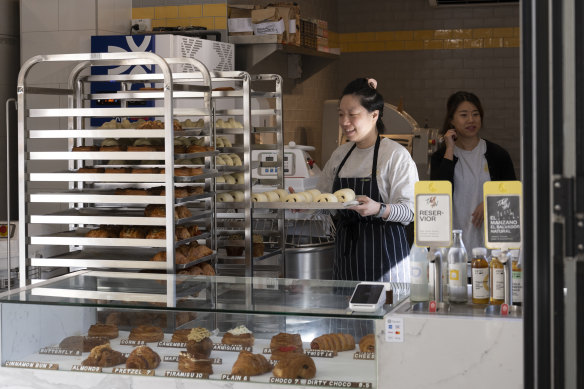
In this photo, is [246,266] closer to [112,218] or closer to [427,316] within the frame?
[112,218]

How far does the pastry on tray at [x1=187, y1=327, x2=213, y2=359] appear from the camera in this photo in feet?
7.98

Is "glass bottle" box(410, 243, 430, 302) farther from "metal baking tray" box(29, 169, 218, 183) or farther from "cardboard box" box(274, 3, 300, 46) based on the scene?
"cardboard box" box(274, 3, 300, 46)

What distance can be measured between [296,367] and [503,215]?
734mm

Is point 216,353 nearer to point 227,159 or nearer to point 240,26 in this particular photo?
point 227,159

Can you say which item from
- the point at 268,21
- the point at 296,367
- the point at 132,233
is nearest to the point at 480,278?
the point at 296,367

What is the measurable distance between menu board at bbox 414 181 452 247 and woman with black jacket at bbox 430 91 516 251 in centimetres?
186

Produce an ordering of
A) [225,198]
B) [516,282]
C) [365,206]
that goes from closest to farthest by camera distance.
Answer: [516,282], [365,206], [225,198]

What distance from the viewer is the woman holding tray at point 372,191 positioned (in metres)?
3.69

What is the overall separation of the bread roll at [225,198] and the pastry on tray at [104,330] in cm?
170

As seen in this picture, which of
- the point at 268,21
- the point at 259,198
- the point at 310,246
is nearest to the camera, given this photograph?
the point at 259,198

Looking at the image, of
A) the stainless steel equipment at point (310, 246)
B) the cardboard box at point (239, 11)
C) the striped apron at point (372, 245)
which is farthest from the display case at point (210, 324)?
the cardboard box at point (239, 11)

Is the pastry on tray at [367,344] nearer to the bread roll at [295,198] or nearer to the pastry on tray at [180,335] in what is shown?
the pastry on tray at [180,335]

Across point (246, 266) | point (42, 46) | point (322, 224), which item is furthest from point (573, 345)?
point (42, 46)

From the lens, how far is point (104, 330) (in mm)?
2555
